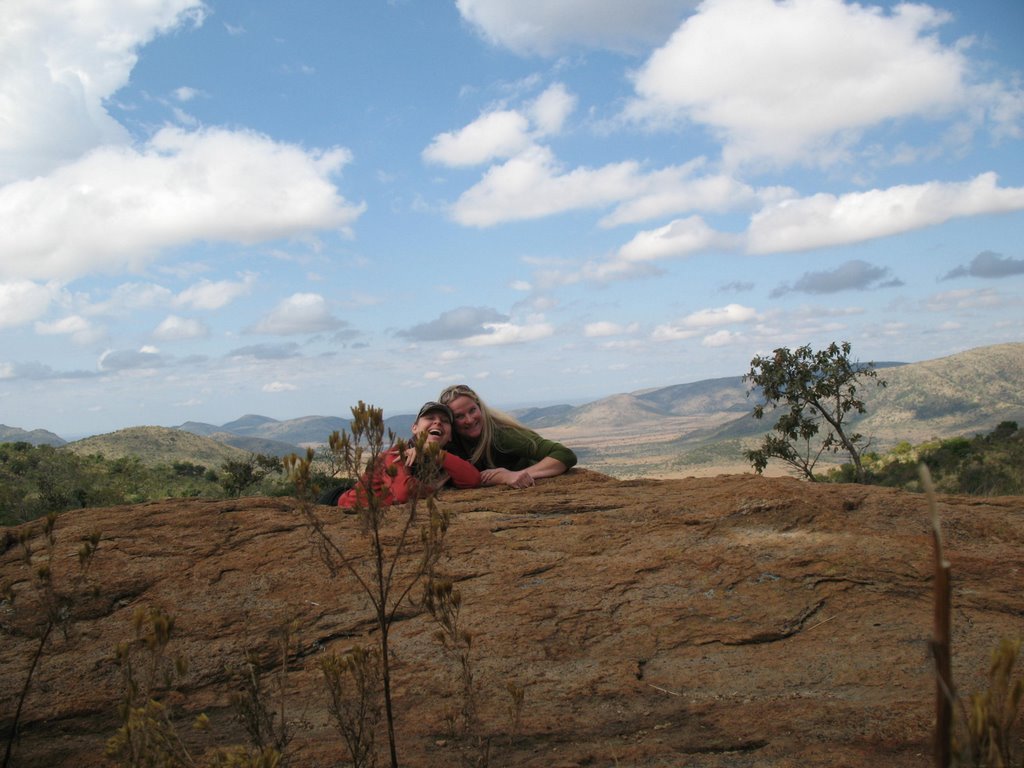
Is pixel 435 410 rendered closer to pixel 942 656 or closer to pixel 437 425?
pixel 437 425

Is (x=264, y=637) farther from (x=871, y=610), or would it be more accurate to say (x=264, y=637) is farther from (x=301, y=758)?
(x=871, y=610)

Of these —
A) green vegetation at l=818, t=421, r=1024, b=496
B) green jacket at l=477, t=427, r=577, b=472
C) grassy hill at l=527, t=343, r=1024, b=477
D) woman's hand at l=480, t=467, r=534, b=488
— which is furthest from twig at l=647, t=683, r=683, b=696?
grassy hill at l=527, t=343, r=1024, b=477

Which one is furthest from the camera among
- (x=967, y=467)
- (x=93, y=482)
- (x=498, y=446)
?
(x=967, y=467)

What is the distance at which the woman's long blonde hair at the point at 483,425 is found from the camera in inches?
327

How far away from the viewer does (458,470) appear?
7.77 metres

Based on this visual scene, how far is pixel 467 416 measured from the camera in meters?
8.21

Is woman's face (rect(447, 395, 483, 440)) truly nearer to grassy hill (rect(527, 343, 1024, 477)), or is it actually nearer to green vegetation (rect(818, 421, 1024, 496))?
green vegetation (rect(818, 421, 1024, 496))

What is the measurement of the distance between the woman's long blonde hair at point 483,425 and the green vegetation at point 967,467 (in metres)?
16.8

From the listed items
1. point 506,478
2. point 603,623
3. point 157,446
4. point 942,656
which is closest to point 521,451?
point 506,478

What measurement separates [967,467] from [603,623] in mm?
25996

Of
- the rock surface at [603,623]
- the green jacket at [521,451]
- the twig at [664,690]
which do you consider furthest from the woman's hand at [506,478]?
the twig at [664,690]

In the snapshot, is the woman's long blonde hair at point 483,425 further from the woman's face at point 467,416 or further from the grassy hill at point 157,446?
the grassy hill at point 157,446

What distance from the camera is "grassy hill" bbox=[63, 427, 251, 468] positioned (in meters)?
37.8

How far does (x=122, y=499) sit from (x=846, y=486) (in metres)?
16.5
